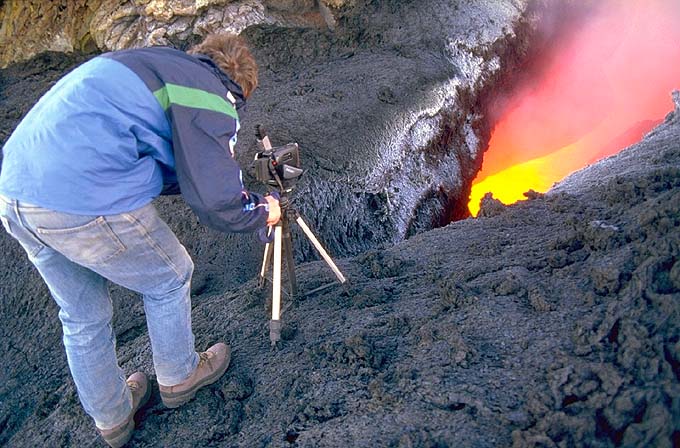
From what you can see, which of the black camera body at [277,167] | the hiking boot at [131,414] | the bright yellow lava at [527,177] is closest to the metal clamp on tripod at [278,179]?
the black camera body at [277,167]

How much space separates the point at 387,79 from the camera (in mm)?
5664

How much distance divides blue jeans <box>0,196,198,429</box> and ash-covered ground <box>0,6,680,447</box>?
31 centimetres

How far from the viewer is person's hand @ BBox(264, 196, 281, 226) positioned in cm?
260

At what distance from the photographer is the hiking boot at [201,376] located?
2658mm

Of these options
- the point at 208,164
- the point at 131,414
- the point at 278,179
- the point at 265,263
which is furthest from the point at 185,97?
the point at 131,414

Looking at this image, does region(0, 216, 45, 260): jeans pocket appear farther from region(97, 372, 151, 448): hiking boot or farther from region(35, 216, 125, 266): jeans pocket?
region(97, 372, 151, 448): hiking boot

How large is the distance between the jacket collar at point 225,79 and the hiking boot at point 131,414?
4.99 ft

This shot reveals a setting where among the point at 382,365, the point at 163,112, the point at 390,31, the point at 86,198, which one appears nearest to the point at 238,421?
the point at 382,365

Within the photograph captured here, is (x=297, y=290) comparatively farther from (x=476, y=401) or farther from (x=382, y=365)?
(x=476, y=401)

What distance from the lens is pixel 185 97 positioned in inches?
82.5

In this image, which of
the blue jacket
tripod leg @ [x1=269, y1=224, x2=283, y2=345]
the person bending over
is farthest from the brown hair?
tripod leg @ [x1=269, y1=224, x2=283, y2=345]

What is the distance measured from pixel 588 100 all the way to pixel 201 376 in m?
6.74

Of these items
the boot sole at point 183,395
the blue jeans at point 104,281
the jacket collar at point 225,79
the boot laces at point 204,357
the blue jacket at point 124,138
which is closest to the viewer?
the blue jacket at point 124,138

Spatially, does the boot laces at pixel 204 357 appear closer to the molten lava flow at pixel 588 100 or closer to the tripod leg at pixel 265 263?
the tripod leg at pixel 265 263
